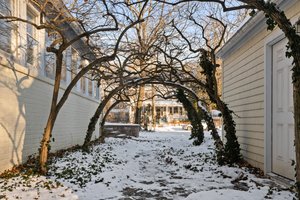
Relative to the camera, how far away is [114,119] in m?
43.8

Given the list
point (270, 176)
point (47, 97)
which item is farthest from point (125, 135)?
point (270, 176)

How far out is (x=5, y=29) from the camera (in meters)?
7.40

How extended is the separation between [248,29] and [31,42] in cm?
554

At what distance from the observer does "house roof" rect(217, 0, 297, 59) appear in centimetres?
592

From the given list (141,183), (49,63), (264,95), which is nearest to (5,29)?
(49,63)

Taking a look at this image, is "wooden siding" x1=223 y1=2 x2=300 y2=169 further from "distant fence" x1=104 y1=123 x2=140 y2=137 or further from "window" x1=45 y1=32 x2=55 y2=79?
"distant fence" x1=104 y1=123 x2=140 y2=137

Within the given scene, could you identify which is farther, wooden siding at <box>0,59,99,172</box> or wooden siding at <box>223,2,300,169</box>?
wooden siding at <box>223,2,300,169</box>

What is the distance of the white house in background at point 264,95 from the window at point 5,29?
5.26 m

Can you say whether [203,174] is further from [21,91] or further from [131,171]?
[21,91]

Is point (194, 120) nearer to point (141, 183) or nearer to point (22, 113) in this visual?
point (22, 113)

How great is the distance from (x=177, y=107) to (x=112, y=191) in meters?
49.1

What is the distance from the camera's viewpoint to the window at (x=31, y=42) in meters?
8.77

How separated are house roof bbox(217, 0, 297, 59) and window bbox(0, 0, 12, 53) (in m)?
5.22

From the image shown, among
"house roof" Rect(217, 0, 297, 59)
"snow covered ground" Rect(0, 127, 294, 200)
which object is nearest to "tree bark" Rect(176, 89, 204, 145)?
"house roof" Rect(217, 0, 297, 59)
